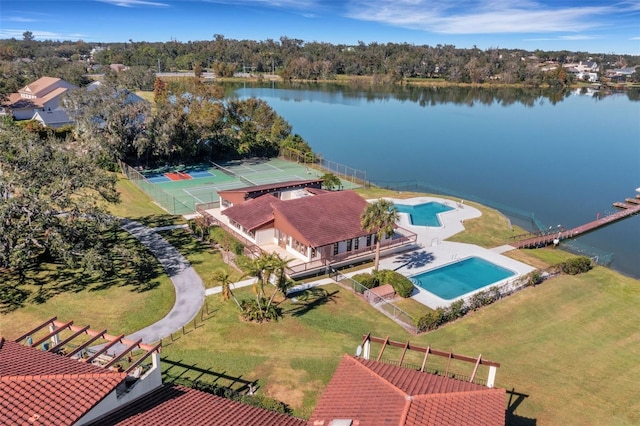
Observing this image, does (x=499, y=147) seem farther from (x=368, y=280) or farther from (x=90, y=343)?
(x=90, y=343)

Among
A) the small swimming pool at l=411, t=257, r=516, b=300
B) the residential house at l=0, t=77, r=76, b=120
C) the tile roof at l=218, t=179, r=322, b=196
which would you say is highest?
the residential house at l=0, t=77, r=76, b=120

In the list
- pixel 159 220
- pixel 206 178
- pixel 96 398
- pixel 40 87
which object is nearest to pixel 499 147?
pixel 206 178

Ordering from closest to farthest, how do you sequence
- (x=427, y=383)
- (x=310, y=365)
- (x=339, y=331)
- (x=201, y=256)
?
(x=427, y=383)
(x=310, y=365)
(x=339, y=331)
(x=201, y=256)

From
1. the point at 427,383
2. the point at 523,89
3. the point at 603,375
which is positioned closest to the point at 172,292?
the point at 427,383

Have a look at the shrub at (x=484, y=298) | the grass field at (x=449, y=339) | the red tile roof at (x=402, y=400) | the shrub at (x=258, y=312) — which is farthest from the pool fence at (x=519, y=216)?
the red tile roof at (x=402, y=400)

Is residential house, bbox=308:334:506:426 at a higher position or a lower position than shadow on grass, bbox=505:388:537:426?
higher

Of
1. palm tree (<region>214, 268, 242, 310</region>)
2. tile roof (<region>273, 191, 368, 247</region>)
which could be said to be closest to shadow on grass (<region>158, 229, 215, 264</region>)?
tile roof (<region>273, 191, 368, 247</region>)

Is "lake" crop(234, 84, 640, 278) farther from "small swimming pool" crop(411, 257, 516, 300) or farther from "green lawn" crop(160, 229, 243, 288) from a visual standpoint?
"green lawn" crop(160, 229, 243, 288)

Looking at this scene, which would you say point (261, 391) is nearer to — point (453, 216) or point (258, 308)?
Answer: point (258, 308)
